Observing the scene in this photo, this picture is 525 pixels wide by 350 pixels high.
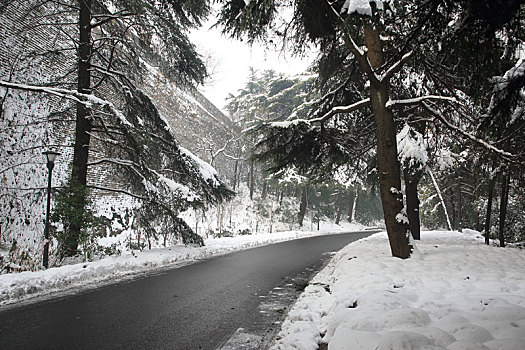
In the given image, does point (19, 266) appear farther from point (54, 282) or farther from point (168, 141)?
point (168, 141)

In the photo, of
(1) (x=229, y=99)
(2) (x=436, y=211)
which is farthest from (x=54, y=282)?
(1) (x=229, y=99)

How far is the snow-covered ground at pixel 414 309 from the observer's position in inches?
92.0

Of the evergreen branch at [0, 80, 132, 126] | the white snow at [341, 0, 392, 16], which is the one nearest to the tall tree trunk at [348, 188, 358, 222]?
the evergreen branch at [0, 80, 132, 126]

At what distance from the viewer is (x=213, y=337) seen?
323 cm

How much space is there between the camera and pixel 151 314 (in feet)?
12.7

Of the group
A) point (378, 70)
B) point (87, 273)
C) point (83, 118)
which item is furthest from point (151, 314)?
point (83, 118)

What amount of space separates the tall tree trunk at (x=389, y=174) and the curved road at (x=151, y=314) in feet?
7.15

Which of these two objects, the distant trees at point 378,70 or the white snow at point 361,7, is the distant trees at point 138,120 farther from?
the white snow at point 361,7

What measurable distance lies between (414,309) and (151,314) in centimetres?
313

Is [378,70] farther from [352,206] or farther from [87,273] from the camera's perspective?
[352,206]

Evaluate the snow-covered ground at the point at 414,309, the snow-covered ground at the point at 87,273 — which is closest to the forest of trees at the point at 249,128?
the snow-covered ground at the point at 87,273

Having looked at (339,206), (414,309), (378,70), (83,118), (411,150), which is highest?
(83,118)

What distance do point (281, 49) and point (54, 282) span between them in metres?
6.62

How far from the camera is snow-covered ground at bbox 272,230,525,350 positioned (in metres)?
2.34
